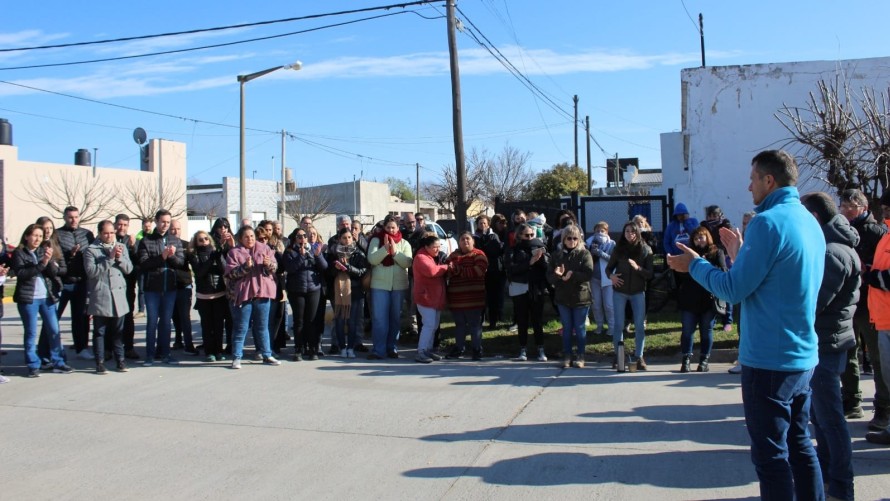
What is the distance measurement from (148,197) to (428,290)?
31758 millimetres

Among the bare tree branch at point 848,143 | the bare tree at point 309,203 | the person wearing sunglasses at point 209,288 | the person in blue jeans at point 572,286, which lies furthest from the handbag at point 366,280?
the bare tree at point 309,203

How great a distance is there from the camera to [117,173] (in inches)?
1490

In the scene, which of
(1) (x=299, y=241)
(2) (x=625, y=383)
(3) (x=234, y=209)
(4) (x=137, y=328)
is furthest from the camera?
(3) (x=234, y=209)

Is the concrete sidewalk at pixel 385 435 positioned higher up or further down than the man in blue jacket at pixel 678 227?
further down

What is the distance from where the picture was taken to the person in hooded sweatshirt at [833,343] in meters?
4.61

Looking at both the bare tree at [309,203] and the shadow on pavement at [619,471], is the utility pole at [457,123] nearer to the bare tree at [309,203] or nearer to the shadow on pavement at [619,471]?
the shadow on pavement at [619,471]

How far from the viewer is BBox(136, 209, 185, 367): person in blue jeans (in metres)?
9.97

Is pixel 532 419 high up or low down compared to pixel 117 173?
down

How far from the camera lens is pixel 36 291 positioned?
30.2 feet

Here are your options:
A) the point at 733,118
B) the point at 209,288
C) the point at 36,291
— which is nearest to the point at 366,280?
the point at 209,288

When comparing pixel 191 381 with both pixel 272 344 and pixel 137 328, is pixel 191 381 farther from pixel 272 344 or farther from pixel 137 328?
pixel 137 328

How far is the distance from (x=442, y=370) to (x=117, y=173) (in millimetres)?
33057

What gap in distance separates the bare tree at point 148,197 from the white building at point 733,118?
89.9 feet

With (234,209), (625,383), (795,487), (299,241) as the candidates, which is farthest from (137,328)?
(234,209)
